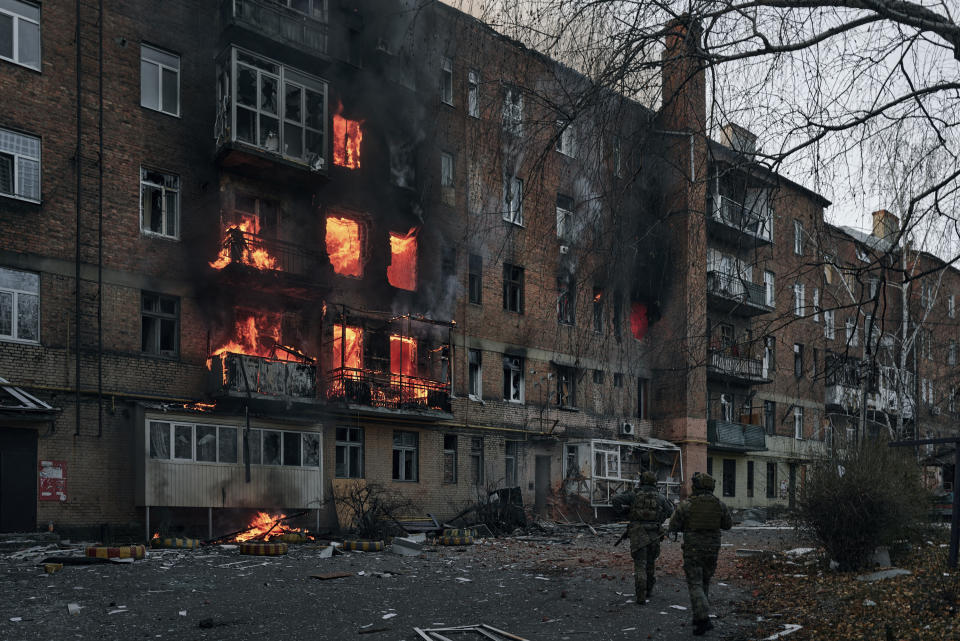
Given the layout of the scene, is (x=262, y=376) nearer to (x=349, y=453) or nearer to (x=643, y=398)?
(x=349, y=453)

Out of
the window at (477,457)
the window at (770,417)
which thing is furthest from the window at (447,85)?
the window at (770,417)

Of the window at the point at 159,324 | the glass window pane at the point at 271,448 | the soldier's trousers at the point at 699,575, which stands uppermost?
the window at the point at 159,324

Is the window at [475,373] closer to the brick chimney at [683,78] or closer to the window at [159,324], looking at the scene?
the window at [159,324]

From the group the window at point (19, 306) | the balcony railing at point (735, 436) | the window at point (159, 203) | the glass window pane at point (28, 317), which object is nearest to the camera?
the window at point (19, 306)

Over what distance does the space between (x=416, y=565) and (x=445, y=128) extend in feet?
49.8

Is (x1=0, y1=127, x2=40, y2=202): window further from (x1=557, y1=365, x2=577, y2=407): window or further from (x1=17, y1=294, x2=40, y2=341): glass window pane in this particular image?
(x1=557, y1=365, x2=577, y2=407): window

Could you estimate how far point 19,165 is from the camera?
58.2 ft

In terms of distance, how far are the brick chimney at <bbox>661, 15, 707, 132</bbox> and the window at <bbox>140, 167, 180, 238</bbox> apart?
15.7 m

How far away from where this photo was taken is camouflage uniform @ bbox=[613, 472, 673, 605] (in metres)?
10.4

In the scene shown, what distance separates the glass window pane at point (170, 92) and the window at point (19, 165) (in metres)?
3.29

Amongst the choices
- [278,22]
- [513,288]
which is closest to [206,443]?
[278,22]

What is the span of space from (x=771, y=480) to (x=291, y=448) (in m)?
25.6

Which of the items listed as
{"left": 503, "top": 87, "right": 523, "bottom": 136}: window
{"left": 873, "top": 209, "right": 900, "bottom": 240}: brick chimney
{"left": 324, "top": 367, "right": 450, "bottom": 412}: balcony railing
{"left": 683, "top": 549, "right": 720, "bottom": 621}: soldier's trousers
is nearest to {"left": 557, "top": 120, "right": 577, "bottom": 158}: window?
{"left": 503, "top": 87, "right": 523, "bottom": 136}: window

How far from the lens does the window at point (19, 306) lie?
56.7 ft
